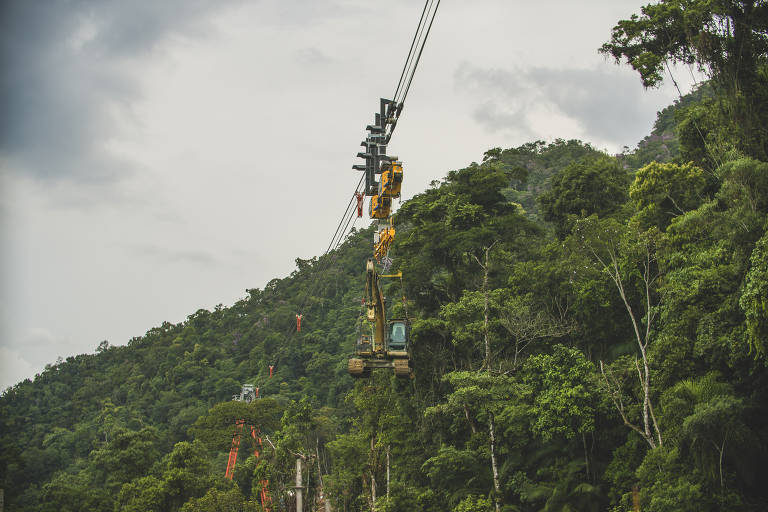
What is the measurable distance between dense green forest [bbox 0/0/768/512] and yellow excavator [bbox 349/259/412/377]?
3310 millimetres

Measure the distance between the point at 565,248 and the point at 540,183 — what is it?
4917cm

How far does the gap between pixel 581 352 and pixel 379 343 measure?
5.93 meters

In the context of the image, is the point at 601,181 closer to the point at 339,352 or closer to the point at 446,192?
the point at 446,192

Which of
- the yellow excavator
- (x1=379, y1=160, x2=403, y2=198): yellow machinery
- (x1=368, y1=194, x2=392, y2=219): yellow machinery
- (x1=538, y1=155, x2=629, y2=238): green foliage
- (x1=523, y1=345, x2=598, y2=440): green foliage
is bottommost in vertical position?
(x1=523, y1=345, x2=598, y2=440): green foliage

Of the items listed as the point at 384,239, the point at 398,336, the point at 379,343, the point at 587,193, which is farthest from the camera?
the point at 587,193

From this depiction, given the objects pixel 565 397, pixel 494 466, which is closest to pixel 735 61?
pixel 565 397

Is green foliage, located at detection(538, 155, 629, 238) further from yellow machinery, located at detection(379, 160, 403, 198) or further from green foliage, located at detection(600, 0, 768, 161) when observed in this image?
yellow machinery, located at detection(379, 160, 403, 198)

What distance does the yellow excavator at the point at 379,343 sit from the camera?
16.0 metres

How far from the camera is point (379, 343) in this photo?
16906 millimetres

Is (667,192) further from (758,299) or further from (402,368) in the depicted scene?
(402,368)

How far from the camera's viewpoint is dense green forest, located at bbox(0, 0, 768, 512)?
14.3 meters

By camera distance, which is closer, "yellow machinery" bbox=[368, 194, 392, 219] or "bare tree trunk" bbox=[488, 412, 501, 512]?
"yellow machinery" bbox=[368, 194, 392, 219]

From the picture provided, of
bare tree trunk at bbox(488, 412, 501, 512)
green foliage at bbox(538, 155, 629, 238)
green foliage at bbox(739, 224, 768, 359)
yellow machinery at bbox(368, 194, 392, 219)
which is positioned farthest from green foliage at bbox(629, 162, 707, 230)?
green foliage at bbox(739, 224, 768, 359)

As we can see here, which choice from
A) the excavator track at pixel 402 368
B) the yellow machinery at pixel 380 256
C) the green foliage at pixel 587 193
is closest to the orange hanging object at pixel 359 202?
the yellow machinery at pixel 380 256
